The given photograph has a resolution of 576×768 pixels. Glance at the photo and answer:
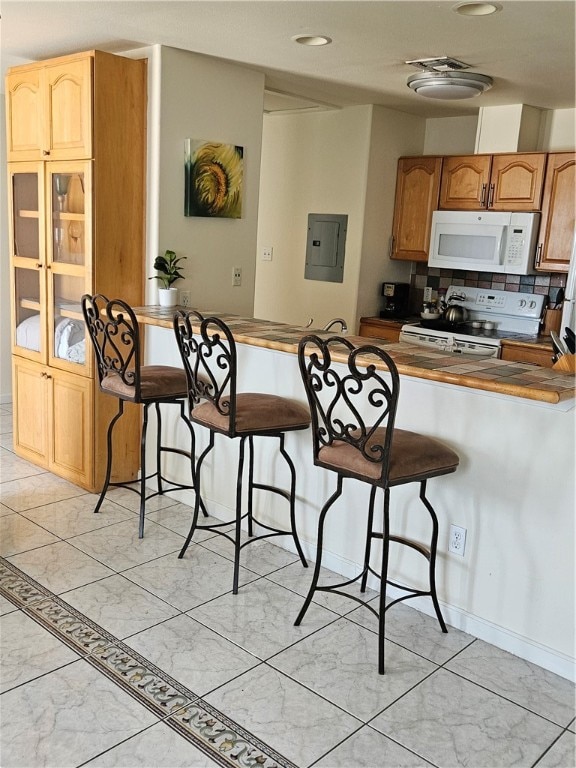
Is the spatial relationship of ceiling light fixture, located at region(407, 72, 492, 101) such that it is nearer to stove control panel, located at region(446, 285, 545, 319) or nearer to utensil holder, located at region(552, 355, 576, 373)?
stove control panel, located at region(446, 285, 545, 319)

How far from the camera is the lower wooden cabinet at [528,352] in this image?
4500mm

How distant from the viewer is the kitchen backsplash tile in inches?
195

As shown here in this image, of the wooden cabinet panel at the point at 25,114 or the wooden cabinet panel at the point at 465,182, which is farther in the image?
the wooden cabinet panel at the point at 465,182

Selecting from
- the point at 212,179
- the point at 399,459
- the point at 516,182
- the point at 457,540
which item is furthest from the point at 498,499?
the point at 516,182

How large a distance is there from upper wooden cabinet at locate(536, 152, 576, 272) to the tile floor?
8.96 ft

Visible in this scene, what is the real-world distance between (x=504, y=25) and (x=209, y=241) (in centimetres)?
191

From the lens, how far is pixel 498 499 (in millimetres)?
2615

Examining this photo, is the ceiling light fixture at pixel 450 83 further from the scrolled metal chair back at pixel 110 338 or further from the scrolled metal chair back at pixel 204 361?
the scrolled metal chair back at pixel 110 338

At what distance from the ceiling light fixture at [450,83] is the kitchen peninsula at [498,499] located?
1618 millimetres

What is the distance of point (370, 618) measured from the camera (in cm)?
284

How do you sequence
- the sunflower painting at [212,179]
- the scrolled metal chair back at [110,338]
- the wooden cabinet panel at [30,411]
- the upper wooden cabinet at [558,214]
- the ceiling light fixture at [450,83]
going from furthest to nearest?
the upper wooden cabinet at [558,214] → the wooden cabinet panel at [30,411] → the sunflower painting at [212,179] → the ceiling light fixture at [450,83] → the scrolled metal chair back at [110,338]

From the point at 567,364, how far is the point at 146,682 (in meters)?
1.86

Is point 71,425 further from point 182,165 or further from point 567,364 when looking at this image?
point 567,364

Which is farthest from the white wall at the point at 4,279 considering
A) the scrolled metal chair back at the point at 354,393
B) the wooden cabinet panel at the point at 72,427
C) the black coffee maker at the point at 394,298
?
the scrolled metal chair back at the point at 354,393
